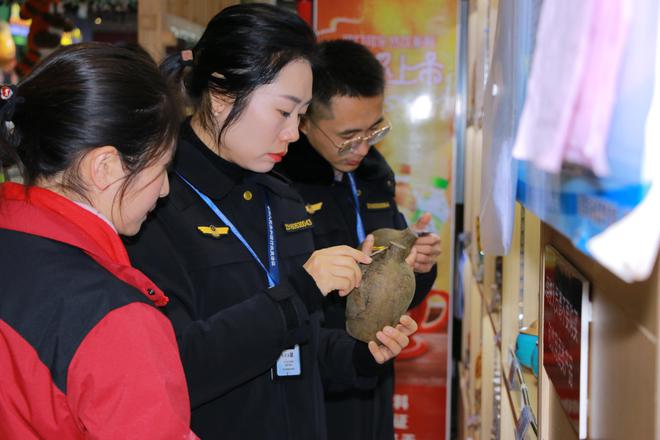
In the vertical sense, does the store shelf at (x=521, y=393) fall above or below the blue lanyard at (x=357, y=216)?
below

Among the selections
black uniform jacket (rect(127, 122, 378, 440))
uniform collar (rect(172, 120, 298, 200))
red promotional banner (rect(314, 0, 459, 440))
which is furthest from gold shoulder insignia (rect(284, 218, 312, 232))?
red promotional banner (rect(314, 0, 459, 440))

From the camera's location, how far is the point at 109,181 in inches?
50.0

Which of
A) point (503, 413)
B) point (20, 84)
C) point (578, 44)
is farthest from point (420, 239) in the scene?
point (578, 44)

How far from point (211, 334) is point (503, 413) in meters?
1.02

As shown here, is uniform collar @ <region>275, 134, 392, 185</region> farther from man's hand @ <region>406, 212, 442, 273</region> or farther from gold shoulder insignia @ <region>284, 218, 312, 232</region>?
gold shoulder insignia @ <region>284, 218, 312, 232</region>

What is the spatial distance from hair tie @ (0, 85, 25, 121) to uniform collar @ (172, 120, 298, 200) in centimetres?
45

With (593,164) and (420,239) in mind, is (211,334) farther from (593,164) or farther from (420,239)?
(593,164)

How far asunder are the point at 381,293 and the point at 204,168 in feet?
1.60

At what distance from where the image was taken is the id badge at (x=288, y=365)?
5.47 feet

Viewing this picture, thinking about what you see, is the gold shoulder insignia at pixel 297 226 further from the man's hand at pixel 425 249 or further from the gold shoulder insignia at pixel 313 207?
the gold shoulder insignia at pixel 313 207

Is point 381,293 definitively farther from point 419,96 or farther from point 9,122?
point 419,96

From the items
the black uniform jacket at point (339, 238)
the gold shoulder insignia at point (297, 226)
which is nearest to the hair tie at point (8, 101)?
the gold shoulder insignia at point (297, 226)

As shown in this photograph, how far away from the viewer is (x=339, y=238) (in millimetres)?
2482

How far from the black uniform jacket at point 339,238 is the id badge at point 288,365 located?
28.9 inches
